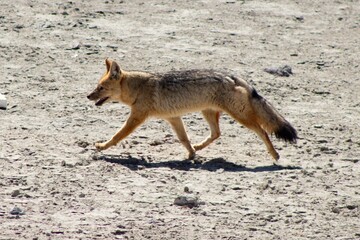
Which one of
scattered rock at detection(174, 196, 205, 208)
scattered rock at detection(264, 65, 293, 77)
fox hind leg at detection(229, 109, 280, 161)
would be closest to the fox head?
fox hind leg at detection(229, 109, 280, 161)

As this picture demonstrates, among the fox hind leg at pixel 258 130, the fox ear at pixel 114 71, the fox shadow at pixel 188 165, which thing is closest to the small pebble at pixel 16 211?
the fox shadow at pixel 188 165

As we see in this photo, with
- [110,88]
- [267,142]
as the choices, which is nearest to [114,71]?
[110,88]

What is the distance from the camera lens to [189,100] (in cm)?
1206

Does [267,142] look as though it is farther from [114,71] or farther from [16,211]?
[16,211]

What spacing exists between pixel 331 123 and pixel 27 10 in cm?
582

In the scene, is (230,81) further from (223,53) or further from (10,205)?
(223,53)

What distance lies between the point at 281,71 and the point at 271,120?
3633mm

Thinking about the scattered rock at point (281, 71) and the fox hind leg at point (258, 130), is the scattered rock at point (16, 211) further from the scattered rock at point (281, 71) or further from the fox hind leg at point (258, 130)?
the scattered rock at point (281, 71)

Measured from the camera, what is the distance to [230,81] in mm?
11945

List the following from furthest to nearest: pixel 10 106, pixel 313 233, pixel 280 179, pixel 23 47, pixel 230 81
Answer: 1. pixel 23 47
2. pixel 10 106
3. pixel 230 81
4. pixel 280 179
5. pixel 313 233

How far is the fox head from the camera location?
1217cm

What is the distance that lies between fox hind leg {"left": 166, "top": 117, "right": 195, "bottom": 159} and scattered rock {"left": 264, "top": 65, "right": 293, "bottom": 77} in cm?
346

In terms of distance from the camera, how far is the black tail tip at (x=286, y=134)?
11852 millimetres

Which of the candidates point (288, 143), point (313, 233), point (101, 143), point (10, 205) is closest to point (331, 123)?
point (288, 143)
